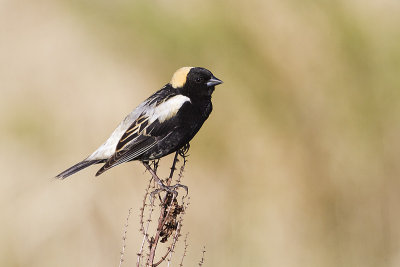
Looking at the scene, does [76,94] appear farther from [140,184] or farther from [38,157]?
[140,184]

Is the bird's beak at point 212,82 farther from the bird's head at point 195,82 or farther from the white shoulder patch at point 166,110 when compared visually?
the white shoulder patch at point 166,110

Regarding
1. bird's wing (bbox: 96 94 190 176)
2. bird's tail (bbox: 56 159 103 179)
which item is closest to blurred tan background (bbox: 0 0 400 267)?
bird's tail (bbox: 56 159 103 179)

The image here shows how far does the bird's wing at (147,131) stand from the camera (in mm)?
3514

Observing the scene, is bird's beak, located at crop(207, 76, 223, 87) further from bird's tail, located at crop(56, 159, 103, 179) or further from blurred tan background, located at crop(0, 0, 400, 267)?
blurred tan background, located at crop(0, 0, 400, 267)

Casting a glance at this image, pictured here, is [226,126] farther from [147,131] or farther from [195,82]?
[147,131]

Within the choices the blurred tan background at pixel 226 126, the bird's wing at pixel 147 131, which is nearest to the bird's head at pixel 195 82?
the bird's wing at pixel 147 131

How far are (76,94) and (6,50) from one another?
95 cm

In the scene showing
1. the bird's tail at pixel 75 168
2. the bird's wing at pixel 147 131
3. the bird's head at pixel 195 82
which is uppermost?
the bird's head at pixel 195 82

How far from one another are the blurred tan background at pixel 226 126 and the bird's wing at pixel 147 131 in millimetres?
953

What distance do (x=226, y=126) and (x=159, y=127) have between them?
141cm

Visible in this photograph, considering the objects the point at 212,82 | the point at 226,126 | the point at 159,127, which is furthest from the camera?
the point at 226,126

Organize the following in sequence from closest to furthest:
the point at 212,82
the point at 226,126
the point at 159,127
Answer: the point at 159,127
the point at 212,82
the point at 226,126

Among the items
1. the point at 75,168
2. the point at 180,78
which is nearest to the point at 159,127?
the point at 180,78

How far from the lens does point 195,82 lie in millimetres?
3752
